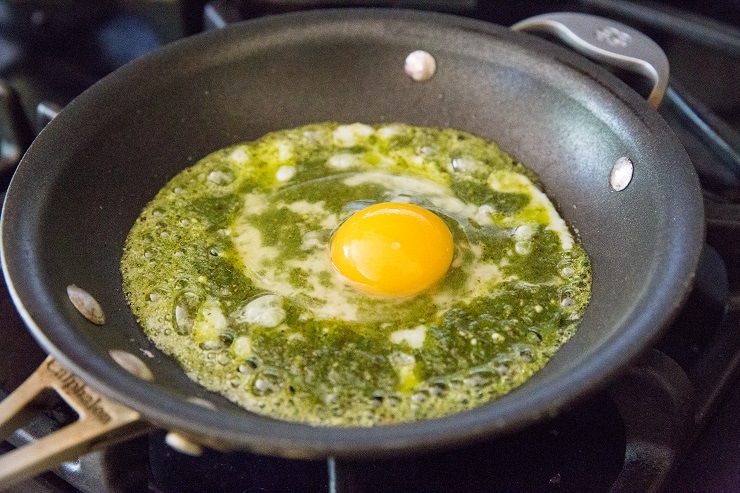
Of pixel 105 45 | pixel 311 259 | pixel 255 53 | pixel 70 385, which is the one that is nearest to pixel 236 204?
pixel 311 259

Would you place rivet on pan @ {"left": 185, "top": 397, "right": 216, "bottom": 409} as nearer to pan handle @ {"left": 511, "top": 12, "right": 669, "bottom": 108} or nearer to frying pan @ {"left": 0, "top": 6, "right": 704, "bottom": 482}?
frying pan @ {"left": 0, "top": 6, "right": 704, "bottom": 482}

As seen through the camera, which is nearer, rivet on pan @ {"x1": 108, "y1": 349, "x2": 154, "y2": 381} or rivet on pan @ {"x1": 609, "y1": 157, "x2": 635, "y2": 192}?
rivet on pan @ {"x1": 108, "y1": 349, "x2": 154, "y2": 381}

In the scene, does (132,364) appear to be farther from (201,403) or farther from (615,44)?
(615,44)

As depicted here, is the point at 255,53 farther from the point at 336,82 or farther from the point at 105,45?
the point at 105,45

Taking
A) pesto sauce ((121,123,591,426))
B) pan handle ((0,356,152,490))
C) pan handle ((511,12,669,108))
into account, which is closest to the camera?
pan handle ((0,356,152,490))

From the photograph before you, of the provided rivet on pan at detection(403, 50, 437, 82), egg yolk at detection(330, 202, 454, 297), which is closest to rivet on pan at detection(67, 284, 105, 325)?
egg yolk at detection(330, 202, 454, 297)

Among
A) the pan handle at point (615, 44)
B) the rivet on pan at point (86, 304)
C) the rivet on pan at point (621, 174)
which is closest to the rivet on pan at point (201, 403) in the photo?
the rivet on pan at point (86, 304)
